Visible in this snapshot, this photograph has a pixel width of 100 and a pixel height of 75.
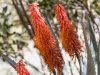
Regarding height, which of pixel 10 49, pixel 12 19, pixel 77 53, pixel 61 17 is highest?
pixel 61 17

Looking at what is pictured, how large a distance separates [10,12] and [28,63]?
0.83 meters

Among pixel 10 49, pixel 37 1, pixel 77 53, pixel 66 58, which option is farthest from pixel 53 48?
pixel 37 1

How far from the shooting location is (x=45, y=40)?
2.96ft

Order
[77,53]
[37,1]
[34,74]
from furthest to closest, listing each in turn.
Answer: [37,1]
[34,74]
[77,53]

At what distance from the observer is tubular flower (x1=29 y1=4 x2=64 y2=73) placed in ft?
2.88

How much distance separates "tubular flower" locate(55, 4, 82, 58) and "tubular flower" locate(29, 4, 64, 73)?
4cm

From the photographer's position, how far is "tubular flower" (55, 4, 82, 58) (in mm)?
911

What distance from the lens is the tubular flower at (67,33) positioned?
0.91 metres

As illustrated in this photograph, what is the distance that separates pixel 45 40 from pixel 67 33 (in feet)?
0.22

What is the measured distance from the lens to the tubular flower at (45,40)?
88 centimetres

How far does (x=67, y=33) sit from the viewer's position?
92 cm

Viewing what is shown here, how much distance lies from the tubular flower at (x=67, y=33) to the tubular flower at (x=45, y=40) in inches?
1.5

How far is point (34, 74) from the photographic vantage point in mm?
1207

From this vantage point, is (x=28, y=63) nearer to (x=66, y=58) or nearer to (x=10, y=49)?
(x=66, y=58)
